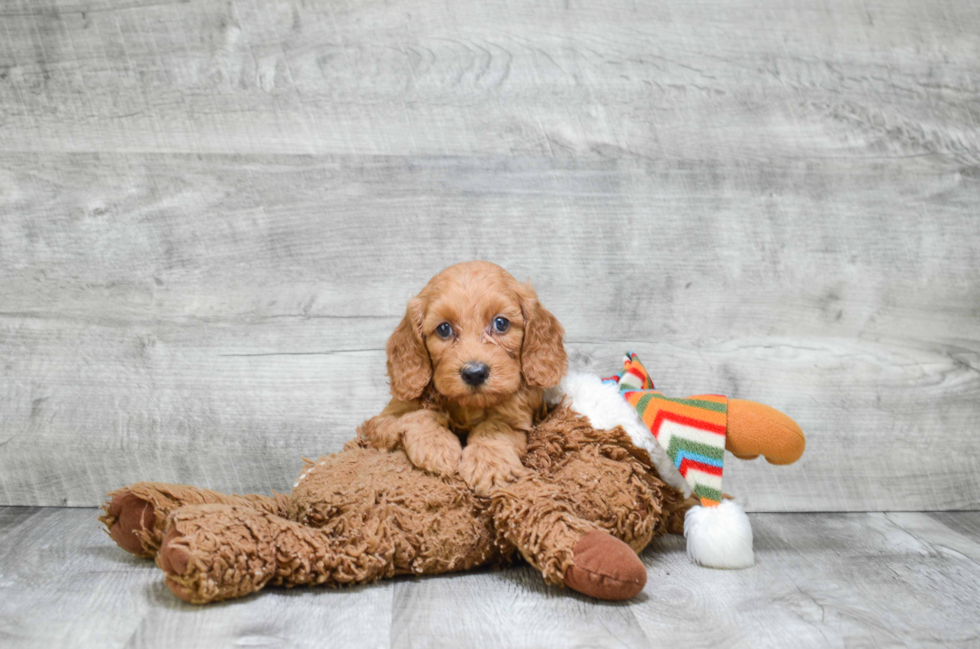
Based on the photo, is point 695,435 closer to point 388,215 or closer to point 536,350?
point 536,350

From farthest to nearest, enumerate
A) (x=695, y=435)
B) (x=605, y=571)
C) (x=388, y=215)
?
(x=388, y=215)
(x=695, y=435)
(x=605, y=571)

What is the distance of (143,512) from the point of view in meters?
1.18

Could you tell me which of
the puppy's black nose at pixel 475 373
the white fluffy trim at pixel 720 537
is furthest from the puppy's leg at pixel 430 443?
the white fluffy trim at pixel 720 537

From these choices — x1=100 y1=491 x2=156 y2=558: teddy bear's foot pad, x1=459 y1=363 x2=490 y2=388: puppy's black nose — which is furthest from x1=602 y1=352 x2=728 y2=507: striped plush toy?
x1=100 y1=491 x2=156 y2=558: teddy bear's foot pad

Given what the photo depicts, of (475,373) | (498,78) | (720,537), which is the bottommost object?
(720,537)

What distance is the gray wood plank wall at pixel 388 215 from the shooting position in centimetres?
157

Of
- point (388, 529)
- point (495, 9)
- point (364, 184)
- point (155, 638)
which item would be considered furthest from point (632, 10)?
point (155, 638)

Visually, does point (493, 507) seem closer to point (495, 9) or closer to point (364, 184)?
point (364, 184)

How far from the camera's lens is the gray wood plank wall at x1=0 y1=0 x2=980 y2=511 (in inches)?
61.7

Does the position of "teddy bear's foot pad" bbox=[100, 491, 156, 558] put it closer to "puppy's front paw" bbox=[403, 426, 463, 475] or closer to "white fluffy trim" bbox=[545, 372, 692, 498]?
"puppy's front paw" bbox=[403, 426, 463, 475]

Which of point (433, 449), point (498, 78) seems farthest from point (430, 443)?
point (498, 78)

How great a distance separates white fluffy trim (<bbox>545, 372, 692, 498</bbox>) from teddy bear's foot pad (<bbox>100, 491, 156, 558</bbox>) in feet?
1.97

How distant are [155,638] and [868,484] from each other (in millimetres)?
1309

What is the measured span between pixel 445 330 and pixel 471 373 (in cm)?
8
